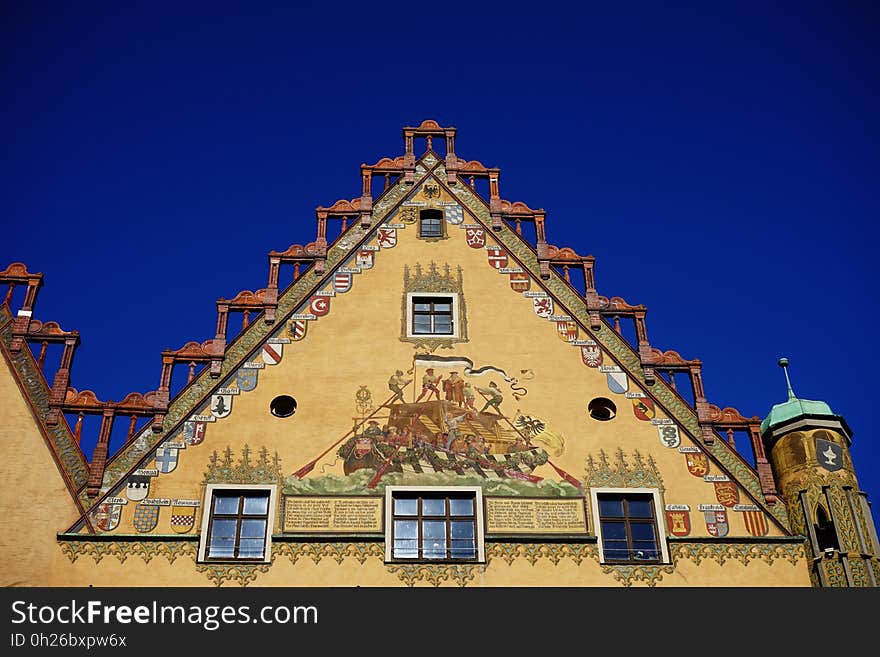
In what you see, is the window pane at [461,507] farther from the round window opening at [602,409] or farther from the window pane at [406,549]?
the round window opening at [602,409]

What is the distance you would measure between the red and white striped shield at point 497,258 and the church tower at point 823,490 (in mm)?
3871

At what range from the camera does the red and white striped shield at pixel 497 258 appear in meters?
16.8

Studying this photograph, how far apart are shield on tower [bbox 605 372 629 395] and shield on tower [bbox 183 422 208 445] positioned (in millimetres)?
4842

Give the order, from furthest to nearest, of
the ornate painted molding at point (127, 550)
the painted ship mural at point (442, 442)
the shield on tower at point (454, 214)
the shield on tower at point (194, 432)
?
1. the shield on tower at point (454, 214)
2. the shield on tower at point (194, 432)
3. the painted ship mural at point (442, 442)
4. the ornate painted molding at point (127, 550)

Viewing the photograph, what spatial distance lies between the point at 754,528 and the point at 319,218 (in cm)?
678

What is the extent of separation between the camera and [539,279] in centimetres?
1666

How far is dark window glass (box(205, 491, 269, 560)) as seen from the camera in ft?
45.9

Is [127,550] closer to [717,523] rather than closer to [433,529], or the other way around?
[433,529]

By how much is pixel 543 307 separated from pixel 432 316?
1.42 metres

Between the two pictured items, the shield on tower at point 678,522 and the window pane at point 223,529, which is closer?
the window pane at point 223,529

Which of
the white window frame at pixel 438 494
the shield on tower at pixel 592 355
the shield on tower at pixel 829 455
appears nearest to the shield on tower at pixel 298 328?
the white window frame at pixel 438 494

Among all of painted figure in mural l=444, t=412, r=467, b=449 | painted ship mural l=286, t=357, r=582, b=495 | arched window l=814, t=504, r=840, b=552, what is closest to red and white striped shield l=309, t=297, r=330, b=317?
painted ship mural l=286, t=357, r=582, b=495

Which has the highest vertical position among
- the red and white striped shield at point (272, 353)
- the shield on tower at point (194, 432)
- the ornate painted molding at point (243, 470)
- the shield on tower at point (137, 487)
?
the red and white striped shield at point (272, 353)

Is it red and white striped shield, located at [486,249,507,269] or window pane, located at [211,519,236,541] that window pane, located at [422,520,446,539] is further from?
red and white striped shield, located at [486,249,507,269]
